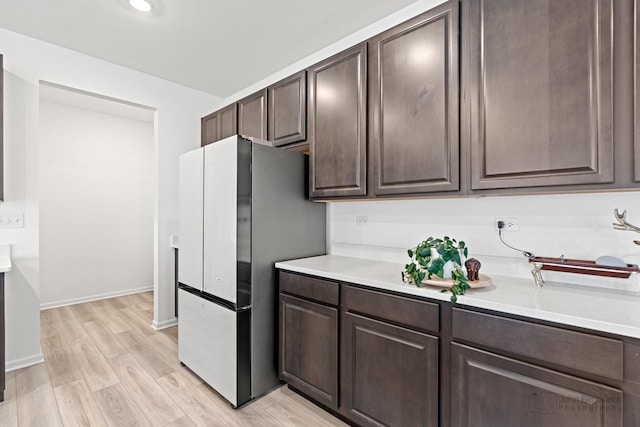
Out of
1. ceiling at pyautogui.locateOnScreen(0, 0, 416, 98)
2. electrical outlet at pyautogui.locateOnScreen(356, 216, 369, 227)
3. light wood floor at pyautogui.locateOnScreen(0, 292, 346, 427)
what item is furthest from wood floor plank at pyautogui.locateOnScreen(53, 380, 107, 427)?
ceiling at pyautogui.locateOnScreen(0, 0, 416, 98)

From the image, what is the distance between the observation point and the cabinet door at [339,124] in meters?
1.98

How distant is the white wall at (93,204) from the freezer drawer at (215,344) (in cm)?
263

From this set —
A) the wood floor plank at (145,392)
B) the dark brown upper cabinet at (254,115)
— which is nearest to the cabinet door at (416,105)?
the dark brown upper cabinet at (254,115)

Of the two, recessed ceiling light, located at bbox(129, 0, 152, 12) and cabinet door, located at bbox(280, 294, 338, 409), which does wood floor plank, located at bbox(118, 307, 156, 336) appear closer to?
cabinet door, located at bbox(280, 294, 338, 409)

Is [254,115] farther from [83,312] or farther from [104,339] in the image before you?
[83,312]

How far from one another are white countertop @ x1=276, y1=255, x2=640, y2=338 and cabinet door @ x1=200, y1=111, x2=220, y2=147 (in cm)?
221

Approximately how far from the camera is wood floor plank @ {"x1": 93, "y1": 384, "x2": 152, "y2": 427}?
5.95 ft

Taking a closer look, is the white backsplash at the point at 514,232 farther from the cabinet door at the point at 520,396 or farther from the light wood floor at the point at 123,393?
the light wood floor at the point at 123,393

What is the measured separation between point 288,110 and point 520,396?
7.34ft

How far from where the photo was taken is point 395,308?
1516 mm

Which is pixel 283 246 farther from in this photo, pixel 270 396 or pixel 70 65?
pixel 70 65

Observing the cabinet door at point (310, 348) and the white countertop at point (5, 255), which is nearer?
the cabinet door at point (310, 348)

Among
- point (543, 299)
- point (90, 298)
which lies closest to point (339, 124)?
point (543, 299)

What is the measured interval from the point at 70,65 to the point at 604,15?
3683 mm
